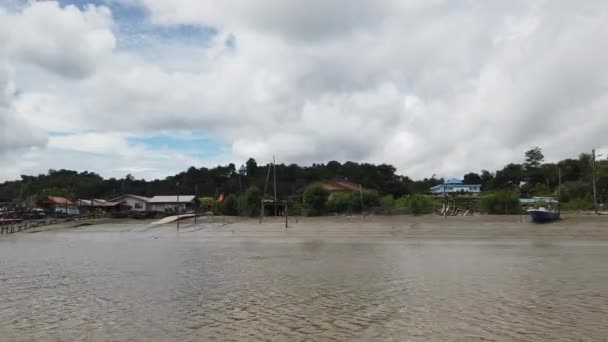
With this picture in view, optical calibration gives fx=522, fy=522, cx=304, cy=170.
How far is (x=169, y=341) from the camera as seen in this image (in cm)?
1001

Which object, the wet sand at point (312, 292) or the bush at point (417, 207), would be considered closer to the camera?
the wet sand at point (312, 292)

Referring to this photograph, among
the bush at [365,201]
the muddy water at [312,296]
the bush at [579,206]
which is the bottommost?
the muddy water at [312,296]

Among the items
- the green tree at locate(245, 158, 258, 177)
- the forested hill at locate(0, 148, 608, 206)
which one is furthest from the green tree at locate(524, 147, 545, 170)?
the green tree at locate(245, 158, 258, 177)

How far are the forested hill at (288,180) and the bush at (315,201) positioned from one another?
3588cm

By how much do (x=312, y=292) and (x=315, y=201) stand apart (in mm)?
44255

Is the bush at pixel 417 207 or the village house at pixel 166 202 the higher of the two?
the village house at pixel 166 202

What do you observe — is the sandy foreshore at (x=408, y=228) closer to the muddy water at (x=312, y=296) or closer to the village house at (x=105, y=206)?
the muddy water at (x=312, y=296)

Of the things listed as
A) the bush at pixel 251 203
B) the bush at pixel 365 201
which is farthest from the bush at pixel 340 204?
the bush at pixel 251 203

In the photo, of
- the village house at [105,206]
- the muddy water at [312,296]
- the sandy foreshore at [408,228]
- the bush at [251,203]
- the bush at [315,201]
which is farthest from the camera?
the village house at [105,206]

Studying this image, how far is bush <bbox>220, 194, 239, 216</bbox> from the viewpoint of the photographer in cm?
6353

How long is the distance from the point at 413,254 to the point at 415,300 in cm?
1156

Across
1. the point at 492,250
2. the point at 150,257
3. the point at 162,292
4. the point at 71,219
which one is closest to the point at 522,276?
the point at 492,250

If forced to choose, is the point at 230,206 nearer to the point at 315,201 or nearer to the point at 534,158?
the point at 315,201

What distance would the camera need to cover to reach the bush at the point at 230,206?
63.5 meters
